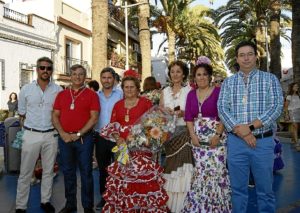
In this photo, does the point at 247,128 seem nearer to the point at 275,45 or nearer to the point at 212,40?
the point at 275,45

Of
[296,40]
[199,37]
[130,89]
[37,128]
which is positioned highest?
[199,37]

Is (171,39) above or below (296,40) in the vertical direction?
above

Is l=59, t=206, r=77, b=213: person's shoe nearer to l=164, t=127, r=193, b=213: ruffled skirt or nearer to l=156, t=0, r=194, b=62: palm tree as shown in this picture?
l=164, t=127, r=193, b=213: ruffled skirt

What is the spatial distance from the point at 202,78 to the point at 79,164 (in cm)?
195

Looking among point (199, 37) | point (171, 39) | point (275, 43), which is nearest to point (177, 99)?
point (275, 43)

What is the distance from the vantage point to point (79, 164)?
210 inches

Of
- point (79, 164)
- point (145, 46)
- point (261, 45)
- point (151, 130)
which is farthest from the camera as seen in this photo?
point (261, 45)

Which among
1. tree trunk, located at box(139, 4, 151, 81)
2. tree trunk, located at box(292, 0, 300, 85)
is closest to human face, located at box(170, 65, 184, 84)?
tree trunk, located at box(292, 0, 300, 85)

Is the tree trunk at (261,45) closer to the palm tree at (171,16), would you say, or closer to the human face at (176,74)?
the palm tree at (171,16)

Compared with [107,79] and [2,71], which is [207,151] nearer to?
[107,79]

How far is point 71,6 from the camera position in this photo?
23.2m

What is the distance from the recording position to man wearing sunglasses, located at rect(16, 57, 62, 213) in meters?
5.40

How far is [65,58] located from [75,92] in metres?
17.6

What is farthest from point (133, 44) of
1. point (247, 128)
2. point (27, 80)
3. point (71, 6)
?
point (247, 128)
